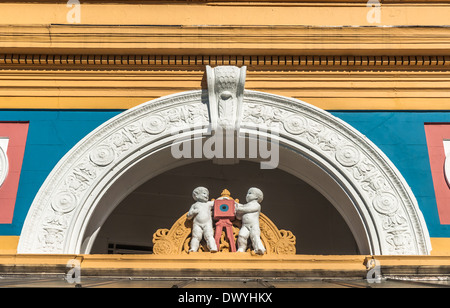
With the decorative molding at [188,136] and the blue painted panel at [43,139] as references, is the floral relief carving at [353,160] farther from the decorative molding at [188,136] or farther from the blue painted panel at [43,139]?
the blue painted panel at [43,139]

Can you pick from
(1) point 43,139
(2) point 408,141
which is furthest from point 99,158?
(2) point 408,141

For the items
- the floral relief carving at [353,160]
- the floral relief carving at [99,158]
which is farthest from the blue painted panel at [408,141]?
the floral relief carving at [99,158]

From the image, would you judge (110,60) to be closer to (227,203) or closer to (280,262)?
(227,203)

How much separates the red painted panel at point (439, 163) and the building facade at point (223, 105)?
0.02 m

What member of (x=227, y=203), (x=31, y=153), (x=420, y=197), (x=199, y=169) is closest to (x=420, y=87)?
(x=420, y=197)

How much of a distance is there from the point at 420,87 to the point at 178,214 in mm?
4932

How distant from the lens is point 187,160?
7.54m

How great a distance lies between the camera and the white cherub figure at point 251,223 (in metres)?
6.88

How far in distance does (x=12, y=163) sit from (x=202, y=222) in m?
2.61

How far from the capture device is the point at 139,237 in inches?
393

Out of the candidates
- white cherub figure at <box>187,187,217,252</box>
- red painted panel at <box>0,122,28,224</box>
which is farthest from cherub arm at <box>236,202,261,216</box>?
red painted panel at <box>0,122,28,224</box>

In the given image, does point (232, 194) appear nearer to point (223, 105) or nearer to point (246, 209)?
point (246, 209)

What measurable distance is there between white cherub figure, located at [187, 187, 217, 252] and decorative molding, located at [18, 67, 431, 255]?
817mm

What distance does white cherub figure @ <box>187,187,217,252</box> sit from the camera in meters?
6.90
